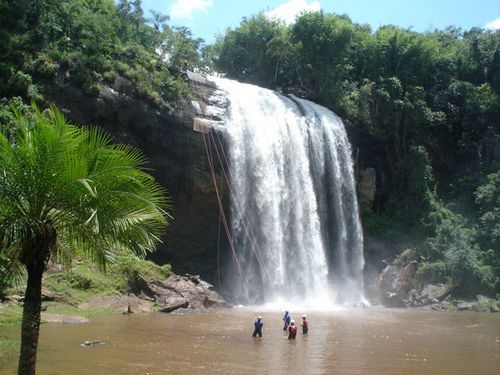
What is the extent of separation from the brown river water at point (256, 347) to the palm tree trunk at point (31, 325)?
12.6ft

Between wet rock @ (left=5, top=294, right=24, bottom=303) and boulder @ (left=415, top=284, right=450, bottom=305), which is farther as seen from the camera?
boulder @ (left=415, top=284, right=450, bottom=305)

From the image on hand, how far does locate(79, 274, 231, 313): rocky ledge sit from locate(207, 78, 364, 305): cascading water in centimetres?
504

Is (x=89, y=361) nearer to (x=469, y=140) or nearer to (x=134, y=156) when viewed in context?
(x=134, y=156)

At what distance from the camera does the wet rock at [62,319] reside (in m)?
15.8

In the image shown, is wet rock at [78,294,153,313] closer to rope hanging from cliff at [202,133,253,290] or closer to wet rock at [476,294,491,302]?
rope hanging from cliff at [202,133,253,290]

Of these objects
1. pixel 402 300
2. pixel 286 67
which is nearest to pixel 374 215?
pixel 402 300

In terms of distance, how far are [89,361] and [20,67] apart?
20213 mm

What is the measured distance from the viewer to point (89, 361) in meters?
10.8

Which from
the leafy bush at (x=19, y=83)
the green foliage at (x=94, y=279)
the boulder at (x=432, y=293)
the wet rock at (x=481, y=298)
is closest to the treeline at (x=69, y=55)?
the leafy bush at (x=19, y=83)

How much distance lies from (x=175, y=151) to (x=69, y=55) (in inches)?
290

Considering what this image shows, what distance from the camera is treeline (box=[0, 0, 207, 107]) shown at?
1038 inches

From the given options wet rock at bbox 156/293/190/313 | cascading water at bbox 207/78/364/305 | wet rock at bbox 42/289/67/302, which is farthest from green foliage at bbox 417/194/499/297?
wet rock at bbox 42/289/67/302

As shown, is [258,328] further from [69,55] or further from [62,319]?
[69,55]

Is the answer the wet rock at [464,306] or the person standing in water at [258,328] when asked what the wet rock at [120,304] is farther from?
the wet rock at [464,306]
